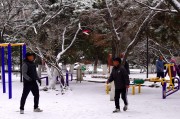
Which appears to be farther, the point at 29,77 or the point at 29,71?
the point at 29,71

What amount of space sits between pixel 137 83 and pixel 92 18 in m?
3.77

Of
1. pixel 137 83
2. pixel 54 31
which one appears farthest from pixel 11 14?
pixel 137 83

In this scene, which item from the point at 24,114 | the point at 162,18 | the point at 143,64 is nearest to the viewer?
the point at 24,114

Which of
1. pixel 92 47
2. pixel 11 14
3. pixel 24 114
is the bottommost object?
pixel 24 114

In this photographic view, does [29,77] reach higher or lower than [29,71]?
lower

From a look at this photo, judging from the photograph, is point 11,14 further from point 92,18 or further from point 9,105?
point 9,105

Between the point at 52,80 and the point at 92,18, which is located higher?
the point at 92,18

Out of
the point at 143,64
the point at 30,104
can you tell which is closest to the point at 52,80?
the point at 30,104

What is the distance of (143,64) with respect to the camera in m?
43.6

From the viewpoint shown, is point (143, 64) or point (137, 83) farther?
point (143, 64)

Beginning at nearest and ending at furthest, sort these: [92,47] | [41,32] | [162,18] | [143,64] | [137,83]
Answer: [162,18]
[137,83]
[41,32]
[92,47]
[143,64]

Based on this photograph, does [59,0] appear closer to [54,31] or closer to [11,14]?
[54,31]

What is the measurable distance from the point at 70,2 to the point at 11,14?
5.56 m

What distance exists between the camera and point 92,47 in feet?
73.0
